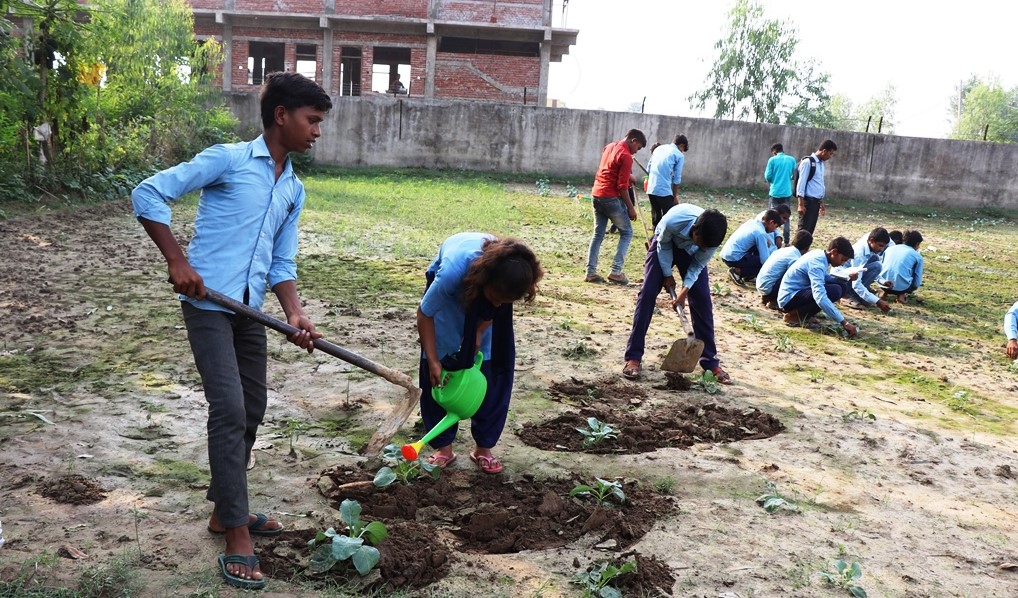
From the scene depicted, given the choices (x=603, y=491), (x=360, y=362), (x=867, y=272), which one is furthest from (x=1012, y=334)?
(x=360, y=362)

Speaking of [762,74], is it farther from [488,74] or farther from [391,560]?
[391,560]

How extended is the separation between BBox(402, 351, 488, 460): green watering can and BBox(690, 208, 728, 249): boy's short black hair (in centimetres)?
226

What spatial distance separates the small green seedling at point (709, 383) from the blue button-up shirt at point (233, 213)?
3.65 m

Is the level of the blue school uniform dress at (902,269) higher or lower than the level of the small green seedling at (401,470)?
higher

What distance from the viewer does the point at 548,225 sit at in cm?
1367

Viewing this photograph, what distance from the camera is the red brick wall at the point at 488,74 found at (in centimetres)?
2480

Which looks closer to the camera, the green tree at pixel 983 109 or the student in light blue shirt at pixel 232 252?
the student in light blue shirt at pixel 232 252

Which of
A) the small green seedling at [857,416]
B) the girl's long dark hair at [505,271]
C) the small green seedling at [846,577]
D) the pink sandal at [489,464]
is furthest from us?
the small green seedling at [857,416]

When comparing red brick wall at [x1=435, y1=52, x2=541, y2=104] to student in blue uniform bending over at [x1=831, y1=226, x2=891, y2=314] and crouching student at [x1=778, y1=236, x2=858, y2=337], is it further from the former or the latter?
crouching student at [x1=778, y1=236, x2=858, y2=337]

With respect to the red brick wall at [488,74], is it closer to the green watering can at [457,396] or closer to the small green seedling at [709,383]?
the small green seedling at [709,383]

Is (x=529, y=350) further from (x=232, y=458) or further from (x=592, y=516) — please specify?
(x=232, y=458)

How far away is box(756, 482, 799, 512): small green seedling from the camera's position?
3938mm

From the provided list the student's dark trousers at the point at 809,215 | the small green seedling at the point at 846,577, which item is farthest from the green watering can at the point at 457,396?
the student's dark trousers at the point at 809,215

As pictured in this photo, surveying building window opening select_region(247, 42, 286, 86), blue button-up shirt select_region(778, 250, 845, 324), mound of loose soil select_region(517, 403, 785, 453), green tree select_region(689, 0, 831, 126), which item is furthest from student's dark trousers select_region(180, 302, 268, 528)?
green tree select_region(689, 0, 831, 126)
